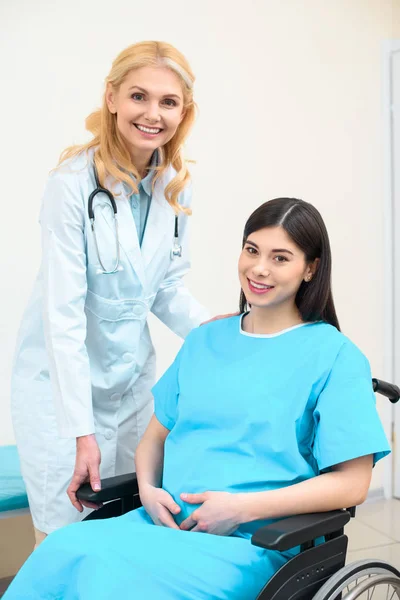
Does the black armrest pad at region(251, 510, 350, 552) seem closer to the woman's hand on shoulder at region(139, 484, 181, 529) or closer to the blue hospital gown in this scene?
the blue hospital gown

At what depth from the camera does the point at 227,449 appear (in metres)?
1.49

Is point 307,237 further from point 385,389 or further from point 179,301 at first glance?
point 179,301

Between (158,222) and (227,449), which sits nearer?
(227,449)

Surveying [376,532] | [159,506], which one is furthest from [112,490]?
[376,532]

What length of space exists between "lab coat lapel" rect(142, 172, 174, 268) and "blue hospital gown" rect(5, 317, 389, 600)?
260 millimetres

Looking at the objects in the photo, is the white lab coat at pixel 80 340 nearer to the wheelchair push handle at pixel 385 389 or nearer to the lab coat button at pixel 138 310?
the lab coat button at pixel 138 310

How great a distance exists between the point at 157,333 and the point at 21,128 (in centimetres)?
93

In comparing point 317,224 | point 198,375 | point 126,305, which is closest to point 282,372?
point 198,375

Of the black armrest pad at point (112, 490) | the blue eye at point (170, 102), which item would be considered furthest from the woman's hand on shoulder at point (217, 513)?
the blue eye at point (170, 102)

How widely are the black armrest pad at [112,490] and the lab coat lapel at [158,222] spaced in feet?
1.65

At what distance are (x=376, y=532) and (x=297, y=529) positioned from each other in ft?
6.30

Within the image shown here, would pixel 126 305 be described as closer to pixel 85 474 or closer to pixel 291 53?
pixel 85 474

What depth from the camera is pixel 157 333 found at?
2.99 meters

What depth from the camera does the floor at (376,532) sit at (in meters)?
2.76
